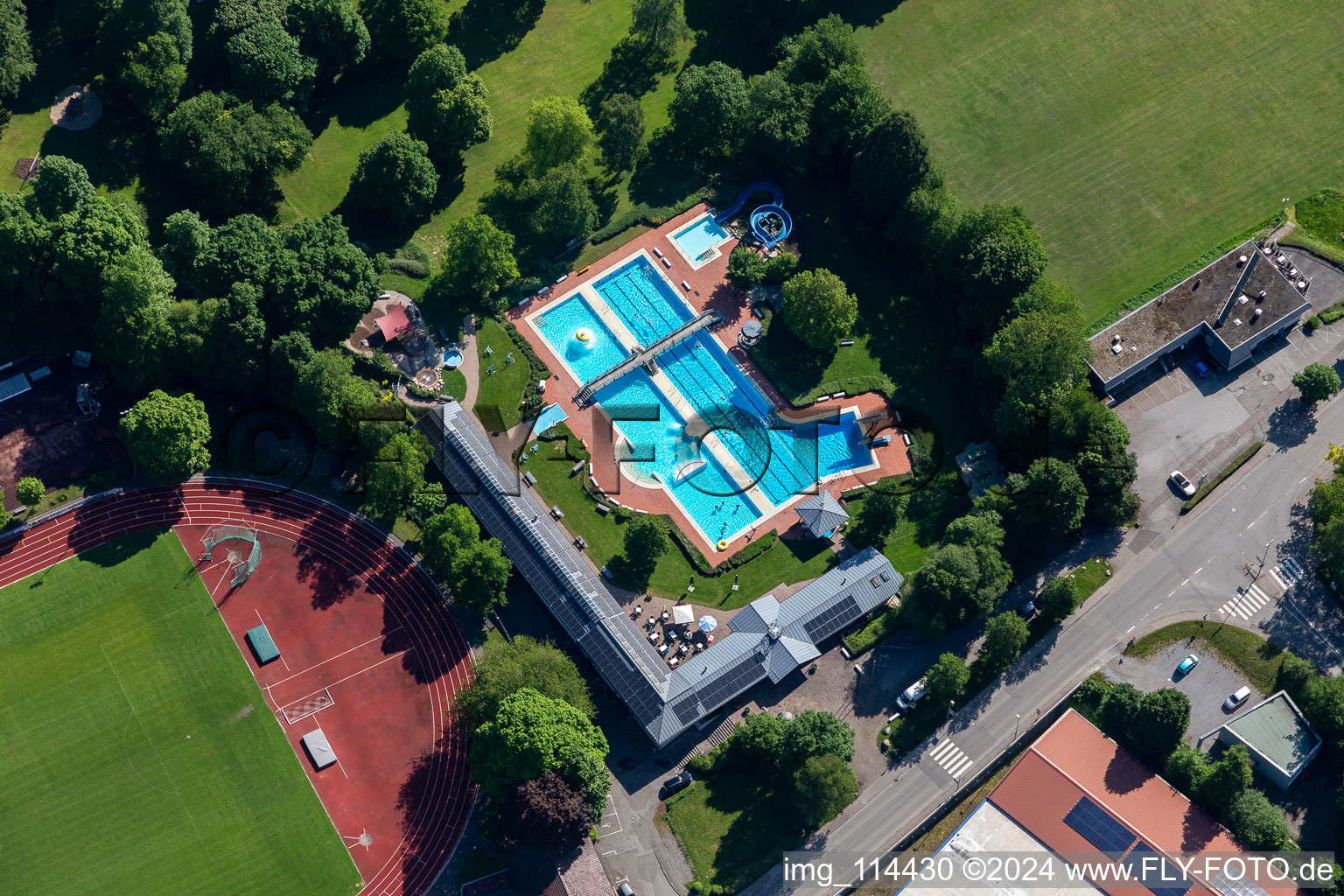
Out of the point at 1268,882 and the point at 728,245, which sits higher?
the point at 728,245

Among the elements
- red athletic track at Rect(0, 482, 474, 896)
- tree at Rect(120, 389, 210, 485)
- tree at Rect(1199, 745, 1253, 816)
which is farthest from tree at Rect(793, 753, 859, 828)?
tree at Rect(120, 389, 210, 485)

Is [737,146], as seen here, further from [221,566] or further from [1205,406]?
[221,566]

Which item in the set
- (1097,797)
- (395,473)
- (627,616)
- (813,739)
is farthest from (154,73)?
(1097,797)

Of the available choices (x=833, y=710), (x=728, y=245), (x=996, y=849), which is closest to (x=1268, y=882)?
(x=996, y=849)

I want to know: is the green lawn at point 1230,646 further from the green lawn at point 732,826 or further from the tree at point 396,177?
the tree at point 396,177

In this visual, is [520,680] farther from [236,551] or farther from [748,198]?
[748,198]

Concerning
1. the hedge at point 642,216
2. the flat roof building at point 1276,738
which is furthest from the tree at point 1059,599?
the hedge at point 642,216
